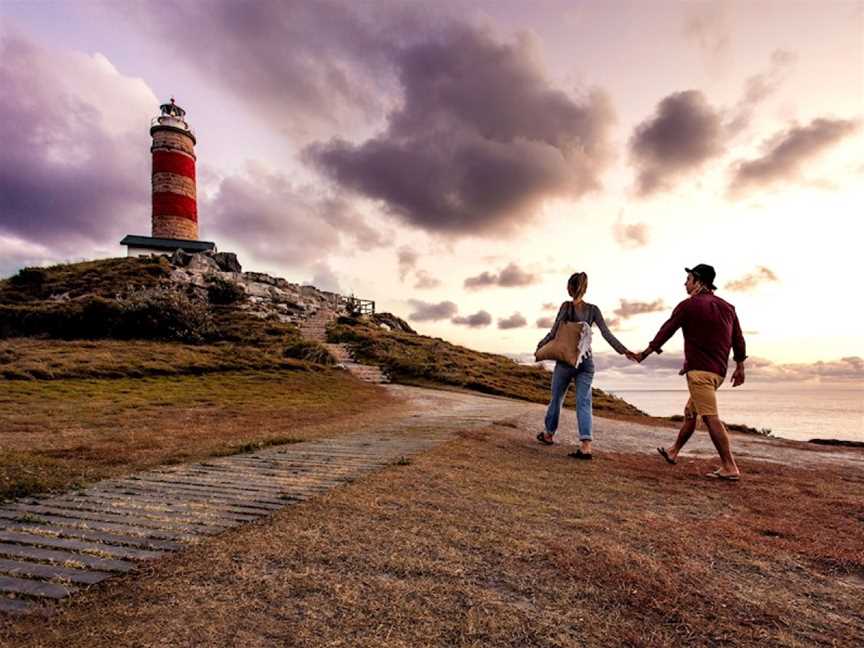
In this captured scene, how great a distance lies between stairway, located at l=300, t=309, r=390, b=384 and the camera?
24703 mm

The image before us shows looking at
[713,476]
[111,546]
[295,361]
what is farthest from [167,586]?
[295,361]

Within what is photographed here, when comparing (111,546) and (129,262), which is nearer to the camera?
(111,546)

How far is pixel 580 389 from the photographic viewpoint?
6.73 m

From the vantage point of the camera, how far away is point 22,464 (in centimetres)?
480

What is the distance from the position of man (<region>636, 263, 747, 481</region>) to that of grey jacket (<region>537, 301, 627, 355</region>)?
934 millimetres

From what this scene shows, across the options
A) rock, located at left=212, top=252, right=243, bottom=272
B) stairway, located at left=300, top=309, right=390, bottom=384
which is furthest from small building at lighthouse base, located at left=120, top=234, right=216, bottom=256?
stairway, located at left=300, top=309, right=390, bottom=384

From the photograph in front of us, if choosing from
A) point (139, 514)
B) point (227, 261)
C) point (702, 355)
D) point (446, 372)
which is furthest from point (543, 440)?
point (227, 261)

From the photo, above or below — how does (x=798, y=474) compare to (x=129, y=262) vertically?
below

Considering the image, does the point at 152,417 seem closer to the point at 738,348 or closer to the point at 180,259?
the point at 738,348

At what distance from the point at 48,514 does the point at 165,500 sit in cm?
74

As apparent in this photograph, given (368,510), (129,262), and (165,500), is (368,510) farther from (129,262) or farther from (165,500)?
(129,262)

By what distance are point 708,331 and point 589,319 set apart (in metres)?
1.58

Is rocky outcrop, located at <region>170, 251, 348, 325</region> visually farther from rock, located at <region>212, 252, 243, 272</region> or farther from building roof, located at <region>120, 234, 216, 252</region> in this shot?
building roof, located at <region>120, 234, 216, 252</region>

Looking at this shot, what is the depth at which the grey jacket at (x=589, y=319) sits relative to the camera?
6949 millimetres
